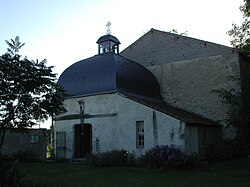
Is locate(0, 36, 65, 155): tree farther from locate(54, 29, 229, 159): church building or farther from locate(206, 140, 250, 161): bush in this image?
locate(206, 140, 250, 161): bush

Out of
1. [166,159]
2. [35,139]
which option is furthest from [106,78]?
[166,159]

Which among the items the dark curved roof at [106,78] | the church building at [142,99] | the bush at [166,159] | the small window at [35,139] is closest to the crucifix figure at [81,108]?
the church building at [142,99]

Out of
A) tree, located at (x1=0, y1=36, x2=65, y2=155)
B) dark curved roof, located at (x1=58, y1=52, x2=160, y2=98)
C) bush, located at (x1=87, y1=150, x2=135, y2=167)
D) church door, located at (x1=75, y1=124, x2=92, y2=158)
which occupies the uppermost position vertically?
dark curved roof, located at (x1=58, y1=52, x2=160, y2=98)

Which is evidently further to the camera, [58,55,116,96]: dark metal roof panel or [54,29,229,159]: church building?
[58,55,116,96]: dark metal roof panel

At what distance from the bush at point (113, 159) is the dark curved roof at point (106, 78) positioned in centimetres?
435

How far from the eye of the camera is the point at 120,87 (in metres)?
22.1

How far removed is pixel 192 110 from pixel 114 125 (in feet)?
23.9

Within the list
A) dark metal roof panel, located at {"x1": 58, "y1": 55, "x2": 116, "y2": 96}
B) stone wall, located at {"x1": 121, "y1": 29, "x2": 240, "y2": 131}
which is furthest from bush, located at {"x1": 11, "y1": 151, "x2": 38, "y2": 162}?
stone wall, located at {"x1": 121, "y1": 29, "x2": 240, "y2": 131}

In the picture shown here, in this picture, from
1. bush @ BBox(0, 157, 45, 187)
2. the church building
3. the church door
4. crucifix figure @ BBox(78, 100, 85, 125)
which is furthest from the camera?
the church door

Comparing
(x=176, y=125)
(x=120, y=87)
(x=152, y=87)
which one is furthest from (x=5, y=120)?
(x=152, y=87)

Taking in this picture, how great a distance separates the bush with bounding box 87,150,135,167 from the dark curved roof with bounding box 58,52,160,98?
4347mm

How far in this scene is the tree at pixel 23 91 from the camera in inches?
380

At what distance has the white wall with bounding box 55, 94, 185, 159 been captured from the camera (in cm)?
1894

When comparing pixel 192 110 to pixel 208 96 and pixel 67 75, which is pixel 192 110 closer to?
pixel 208 96
